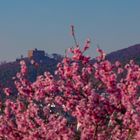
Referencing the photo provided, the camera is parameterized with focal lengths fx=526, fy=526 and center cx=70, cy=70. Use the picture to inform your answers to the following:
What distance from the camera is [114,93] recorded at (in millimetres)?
11508

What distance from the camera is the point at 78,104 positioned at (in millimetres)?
11492

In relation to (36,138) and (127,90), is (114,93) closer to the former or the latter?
(127,90)

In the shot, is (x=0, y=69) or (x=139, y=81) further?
(x=0, y=69)

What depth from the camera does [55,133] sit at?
11195mm

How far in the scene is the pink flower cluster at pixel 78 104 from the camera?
1106cm

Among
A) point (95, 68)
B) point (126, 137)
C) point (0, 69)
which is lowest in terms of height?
point (126, 137)

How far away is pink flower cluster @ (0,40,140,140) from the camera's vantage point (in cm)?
1106

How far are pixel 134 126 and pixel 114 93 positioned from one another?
1256 mm

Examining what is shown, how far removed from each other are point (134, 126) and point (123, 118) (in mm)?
393

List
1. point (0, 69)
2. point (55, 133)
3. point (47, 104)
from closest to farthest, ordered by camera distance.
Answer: point (55, 133) → point (47, 104) → point (0, 69)

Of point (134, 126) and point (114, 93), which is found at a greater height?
point (114, 93)

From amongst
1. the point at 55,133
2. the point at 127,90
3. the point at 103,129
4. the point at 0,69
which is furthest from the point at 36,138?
the point at 0,69

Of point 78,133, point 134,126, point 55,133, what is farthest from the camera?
point 78,133

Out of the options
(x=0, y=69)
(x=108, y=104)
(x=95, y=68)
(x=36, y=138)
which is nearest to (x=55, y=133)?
(x=36, y=138)
